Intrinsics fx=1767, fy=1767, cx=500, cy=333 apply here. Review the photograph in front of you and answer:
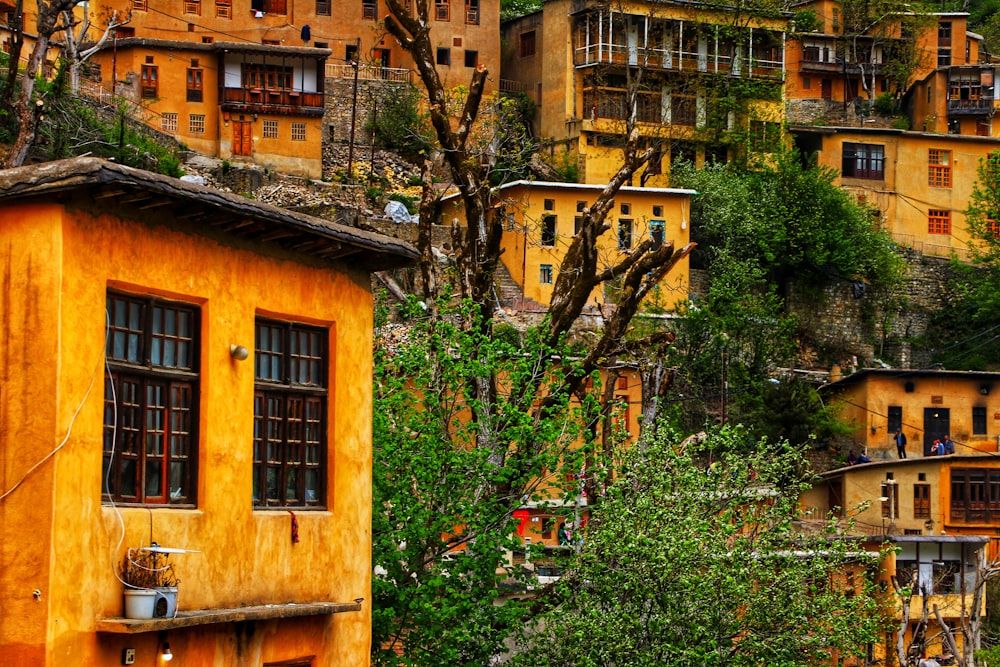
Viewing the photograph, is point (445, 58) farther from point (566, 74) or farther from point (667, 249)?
point (667, 249)

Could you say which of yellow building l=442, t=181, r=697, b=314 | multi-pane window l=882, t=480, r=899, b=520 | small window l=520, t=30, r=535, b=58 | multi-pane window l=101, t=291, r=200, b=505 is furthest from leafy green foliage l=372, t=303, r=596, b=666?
small window l=520, t=30, r=535, b=58

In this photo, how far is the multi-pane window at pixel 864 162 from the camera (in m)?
68.6

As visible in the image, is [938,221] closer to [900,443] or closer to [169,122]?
[900,443]

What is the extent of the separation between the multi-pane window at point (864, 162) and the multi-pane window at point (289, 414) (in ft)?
179

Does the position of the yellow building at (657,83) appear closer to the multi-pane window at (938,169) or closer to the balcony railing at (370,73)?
the balcony railing at (370,73)

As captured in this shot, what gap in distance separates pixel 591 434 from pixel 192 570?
829 centimetres

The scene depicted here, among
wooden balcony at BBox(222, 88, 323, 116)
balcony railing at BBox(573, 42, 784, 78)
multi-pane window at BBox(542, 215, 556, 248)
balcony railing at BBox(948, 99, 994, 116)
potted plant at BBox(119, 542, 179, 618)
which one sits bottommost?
potted plant at BBox(119, 542, 179, 618)

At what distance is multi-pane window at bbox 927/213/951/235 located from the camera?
69000 millimetres

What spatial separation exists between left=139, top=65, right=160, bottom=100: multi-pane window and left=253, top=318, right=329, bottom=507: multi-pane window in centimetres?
4474

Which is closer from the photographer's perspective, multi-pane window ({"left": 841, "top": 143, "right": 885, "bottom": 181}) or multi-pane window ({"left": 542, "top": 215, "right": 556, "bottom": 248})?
multi-pane window ({"left": 542, "top": 215, "right": 556, "bottom": 248})

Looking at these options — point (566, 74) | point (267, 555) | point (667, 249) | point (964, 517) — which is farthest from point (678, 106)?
point (267, 555)

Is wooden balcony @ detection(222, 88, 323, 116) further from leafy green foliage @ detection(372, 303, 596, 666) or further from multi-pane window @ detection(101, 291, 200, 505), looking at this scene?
multi-pane window @ detection(101, 291, 200, 505)

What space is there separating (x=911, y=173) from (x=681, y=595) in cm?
5094

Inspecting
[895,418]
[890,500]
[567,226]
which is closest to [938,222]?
[895,418]
